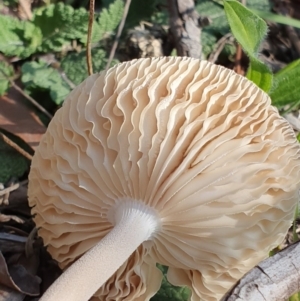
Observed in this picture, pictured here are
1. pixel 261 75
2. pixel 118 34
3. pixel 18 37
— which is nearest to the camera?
pixel 261 75

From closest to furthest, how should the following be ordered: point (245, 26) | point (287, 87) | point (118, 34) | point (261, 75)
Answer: point (245, 26) < point (261, 75) < point (287, 87) < point (118, 34)

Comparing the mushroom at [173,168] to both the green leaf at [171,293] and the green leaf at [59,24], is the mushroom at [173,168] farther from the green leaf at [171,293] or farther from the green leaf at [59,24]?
the green leaf at [59,24]

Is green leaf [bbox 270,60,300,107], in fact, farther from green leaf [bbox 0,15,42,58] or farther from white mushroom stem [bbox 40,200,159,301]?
green leaf [bbox 0,15,42,58]

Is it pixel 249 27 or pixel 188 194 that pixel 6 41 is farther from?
pixel 188 194

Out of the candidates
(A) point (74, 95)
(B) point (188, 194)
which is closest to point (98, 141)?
(A) point (74, 95)

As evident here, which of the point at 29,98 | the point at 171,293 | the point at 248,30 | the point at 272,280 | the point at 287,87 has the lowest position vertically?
the point at 171,293

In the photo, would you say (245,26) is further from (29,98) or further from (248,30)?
(29,98)

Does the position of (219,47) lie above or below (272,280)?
above

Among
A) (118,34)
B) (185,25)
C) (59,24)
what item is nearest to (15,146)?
(59,24)
